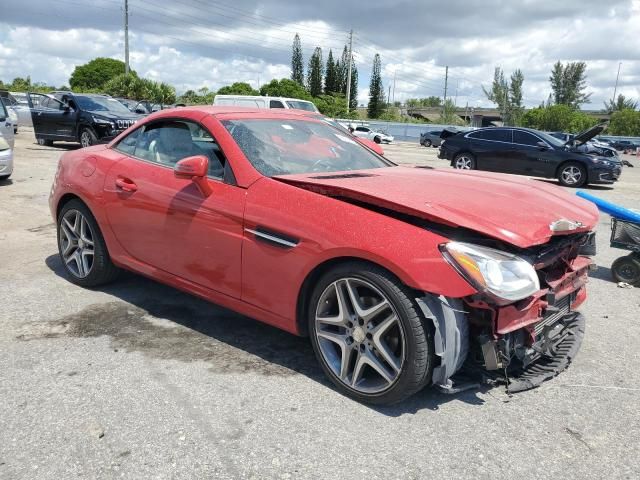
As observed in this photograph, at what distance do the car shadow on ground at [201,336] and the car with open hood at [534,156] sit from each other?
39.1 feet

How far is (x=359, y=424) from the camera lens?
2.80 meters

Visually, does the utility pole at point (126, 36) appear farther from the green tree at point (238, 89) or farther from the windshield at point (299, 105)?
the windshield at point (299, 105)

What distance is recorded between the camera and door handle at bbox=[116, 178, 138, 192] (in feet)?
13.2

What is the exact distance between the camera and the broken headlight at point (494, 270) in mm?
2592

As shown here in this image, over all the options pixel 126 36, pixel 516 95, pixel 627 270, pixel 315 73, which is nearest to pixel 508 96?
pixel 516 95

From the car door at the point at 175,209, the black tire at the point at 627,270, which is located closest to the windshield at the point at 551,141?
the black tire at the point at 627,270

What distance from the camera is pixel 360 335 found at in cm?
298

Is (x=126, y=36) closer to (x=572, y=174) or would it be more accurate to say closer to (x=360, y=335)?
(x=572, y=174)

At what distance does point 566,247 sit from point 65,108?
15.6m

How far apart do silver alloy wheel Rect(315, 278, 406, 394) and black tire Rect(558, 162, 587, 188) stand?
509 inches

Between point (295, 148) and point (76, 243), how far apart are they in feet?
7.08

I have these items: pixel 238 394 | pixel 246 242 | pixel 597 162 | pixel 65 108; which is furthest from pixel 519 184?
pixel 65 108

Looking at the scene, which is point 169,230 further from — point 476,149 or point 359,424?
point 476,149

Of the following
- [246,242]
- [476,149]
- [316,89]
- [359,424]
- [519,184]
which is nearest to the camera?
[359,424]
